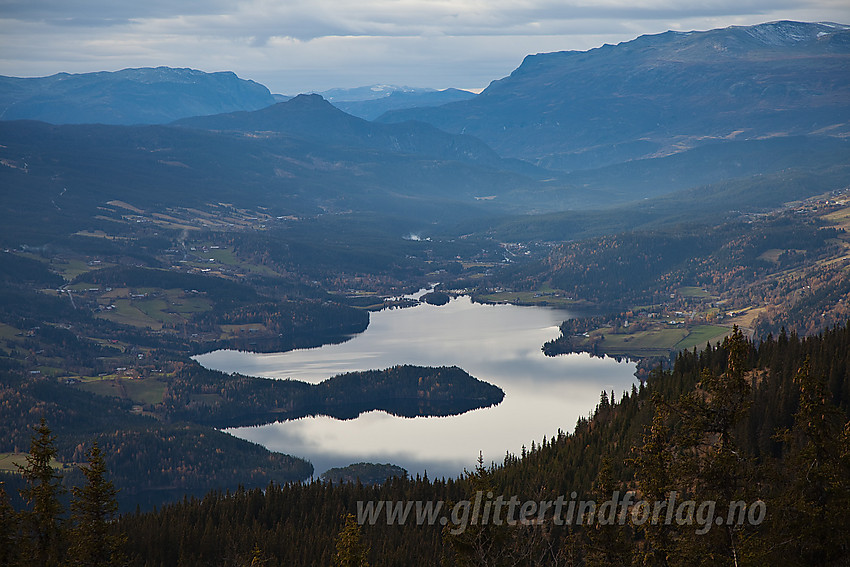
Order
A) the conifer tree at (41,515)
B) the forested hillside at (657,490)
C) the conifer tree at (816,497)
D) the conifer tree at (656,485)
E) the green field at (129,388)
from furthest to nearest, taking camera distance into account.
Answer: the green field at (129,388), the conifer tree at (41,515), the conifer tree at (656,485), the forested hillside at (657,490), the conifer tree at (816,497)

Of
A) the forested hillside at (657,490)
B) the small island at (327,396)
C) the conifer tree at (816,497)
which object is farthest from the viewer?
the small island at (327,396)

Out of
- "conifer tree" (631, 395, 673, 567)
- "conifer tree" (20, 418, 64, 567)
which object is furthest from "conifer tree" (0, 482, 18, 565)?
"conifer tree" (631, 395, 673, 567)

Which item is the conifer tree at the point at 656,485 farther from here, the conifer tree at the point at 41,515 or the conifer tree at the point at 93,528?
the conifer tree at the point at 41,515

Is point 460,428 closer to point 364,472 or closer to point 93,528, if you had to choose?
point 364,472

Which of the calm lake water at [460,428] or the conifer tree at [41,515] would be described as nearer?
the conifer tree at [41,515]

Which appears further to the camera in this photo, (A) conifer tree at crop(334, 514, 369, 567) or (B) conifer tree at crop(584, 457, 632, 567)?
(B) conifer tree at crop(584, 457, 632, 567)

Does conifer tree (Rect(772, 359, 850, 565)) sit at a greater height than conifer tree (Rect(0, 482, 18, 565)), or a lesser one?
greater

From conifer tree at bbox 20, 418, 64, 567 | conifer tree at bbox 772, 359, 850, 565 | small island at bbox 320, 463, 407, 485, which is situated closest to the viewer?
conifer tree at bbox 772, 359, 850, 565

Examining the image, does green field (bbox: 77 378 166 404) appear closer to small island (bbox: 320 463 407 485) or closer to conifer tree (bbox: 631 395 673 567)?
small island (bbox: 320 463 407 485)

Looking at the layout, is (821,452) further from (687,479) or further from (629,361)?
(629,361)

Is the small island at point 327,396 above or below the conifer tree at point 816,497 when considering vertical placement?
below

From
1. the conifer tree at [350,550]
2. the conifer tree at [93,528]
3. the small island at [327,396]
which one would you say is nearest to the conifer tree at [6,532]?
the conifer tree at [93,528]

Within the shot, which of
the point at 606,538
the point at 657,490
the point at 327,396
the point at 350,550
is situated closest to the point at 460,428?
the point at 327,396

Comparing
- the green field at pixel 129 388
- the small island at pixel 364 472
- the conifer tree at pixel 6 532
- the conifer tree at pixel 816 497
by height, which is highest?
the conifer tree at pixel 816 497
